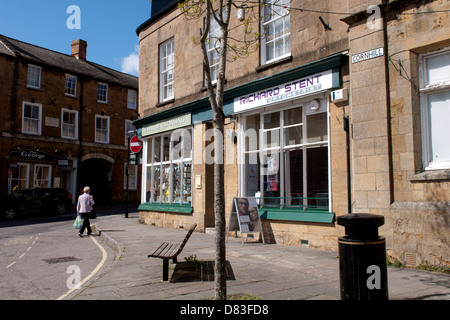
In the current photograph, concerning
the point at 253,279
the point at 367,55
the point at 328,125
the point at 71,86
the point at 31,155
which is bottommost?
the point at 253,279

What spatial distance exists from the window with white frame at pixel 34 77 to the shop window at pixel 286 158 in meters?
21.8

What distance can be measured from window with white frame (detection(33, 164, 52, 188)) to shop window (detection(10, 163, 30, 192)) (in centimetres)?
57

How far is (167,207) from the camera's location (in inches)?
583

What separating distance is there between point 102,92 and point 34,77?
5617 millimetres

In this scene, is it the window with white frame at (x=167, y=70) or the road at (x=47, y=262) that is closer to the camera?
the road at (x=47, y=262)

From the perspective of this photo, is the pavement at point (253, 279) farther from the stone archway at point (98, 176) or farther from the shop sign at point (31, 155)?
the stone archway at point (98, 176)

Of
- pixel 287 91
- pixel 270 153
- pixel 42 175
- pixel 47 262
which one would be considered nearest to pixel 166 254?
pixel 47 262

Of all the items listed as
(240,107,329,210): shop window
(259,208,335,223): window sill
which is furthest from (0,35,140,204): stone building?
(259,208,335,223): window sill

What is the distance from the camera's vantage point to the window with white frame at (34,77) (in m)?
27.2

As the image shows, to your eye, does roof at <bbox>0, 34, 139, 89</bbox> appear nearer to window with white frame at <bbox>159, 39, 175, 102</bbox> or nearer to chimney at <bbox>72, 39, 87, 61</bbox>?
chimney at <bbox>72, 39, 87, 61</bbox>

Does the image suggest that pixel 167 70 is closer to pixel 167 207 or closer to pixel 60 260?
pixel 167 207

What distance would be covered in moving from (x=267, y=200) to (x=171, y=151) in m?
5.63

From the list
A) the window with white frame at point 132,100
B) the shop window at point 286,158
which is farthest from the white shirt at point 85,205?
the window with white frame at point 132,100

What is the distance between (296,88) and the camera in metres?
9.72
